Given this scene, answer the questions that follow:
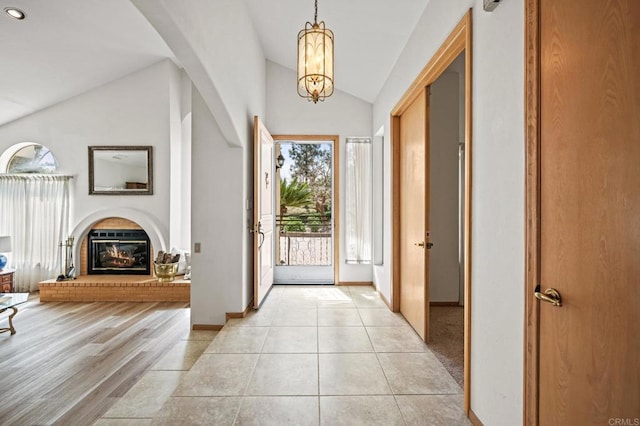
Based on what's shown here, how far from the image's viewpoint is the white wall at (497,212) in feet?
4.80

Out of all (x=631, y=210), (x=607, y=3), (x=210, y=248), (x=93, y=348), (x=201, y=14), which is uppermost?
(x=201, y=14)

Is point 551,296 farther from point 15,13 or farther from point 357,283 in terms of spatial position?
point 15,13

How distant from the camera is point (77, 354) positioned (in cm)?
311

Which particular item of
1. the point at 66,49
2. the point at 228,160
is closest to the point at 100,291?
the point at 228,160

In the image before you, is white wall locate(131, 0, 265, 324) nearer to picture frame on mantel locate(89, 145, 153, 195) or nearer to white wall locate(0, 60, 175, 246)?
white wall locate(0, 60, 175, 246)

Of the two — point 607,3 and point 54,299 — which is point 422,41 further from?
point 54,299

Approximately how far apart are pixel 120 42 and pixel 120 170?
1898 millimetres

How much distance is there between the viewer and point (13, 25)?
374 cm

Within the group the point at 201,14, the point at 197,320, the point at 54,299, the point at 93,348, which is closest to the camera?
the point at 201,14

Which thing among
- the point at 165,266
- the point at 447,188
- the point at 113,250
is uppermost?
the point at 447,188

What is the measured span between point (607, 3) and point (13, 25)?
5.29 metres

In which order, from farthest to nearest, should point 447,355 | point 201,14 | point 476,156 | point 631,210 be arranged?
point 447,355 → point 201,14 → point 476,156 → point 631,210

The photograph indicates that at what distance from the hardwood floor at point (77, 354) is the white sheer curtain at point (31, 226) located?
35.7 inches

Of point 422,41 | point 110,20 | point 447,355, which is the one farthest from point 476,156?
point 110,20
